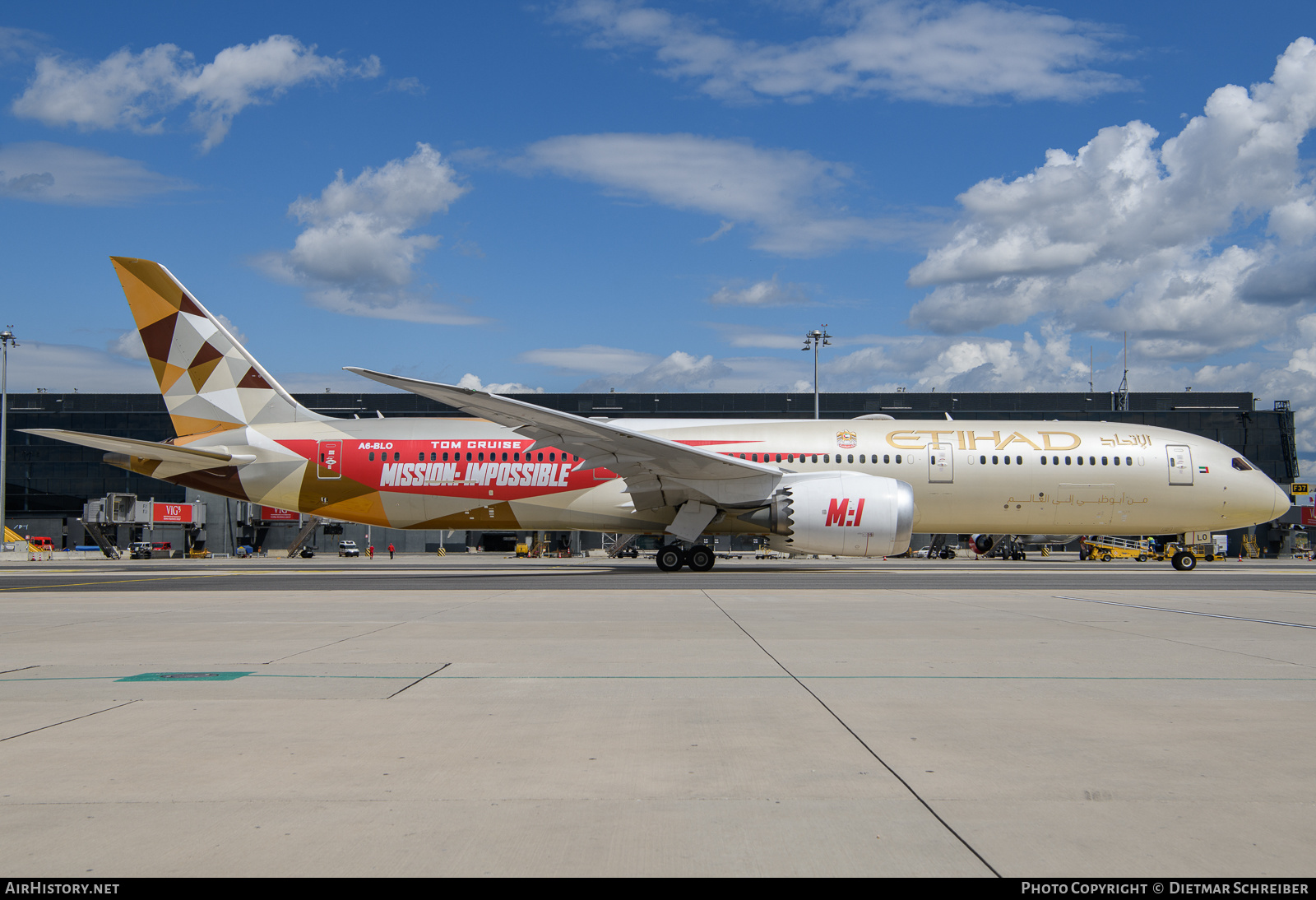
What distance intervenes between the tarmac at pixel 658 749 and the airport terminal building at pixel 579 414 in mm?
44626

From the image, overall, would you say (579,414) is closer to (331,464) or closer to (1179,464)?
(331,464)

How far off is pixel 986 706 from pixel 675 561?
16.1 metres

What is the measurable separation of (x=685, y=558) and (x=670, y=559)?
44cm

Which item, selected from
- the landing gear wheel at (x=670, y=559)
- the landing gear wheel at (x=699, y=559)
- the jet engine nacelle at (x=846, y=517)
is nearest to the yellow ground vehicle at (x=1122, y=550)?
the jet engine nacelle at (x=846, y=517)

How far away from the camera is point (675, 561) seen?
70.4 ft

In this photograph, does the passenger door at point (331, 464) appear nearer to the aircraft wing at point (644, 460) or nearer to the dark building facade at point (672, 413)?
the aircraft wing at point (644, 460)

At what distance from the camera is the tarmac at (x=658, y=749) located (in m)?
3.05

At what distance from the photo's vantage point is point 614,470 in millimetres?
20922

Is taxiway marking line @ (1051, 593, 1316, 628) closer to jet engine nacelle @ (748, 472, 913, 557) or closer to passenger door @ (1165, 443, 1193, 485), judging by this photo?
jet engine nacelle @ (748, 472, 913, 557)

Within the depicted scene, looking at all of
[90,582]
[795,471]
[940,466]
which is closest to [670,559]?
[795,471]

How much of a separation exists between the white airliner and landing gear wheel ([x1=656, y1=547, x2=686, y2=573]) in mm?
40

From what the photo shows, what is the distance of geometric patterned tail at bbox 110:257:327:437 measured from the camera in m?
23.7
